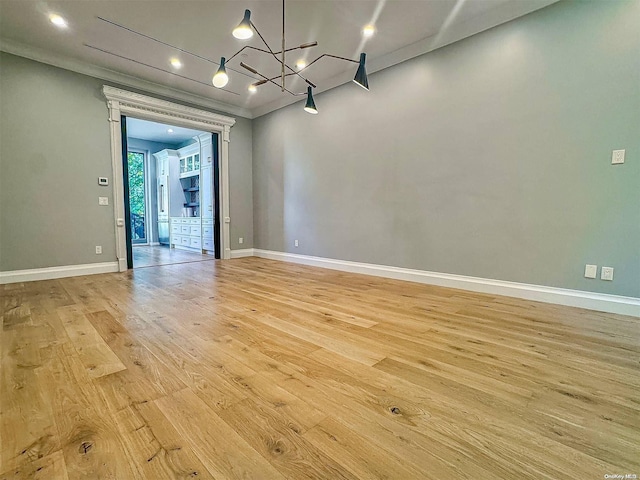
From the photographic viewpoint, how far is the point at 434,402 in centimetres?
132

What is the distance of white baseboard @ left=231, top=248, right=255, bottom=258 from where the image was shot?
6.02 metres

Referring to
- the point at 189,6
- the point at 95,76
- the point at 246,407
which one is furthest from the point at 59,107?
the point at 246,407

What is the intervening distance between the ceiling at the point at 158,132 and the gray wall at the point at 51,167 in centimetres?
252

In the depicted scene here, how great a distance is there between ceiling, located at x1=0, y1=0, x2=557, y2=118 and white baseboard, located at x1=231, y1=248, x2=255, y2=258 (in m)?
3.21

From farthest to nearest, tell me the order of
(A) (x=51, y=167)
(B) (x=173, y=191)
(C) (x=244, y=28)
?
(B) (x=173, y=191)
(A) (x=51, y=167)
(C) (x=244, y=28)

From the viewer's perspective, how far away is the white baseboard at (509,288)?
99.5 inches

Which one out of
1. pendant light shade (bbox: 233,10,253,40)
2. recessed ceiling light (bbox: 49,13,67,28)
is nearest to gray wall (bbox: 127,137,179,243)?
recessed ceiling light (bbox: 49,13,67,28)

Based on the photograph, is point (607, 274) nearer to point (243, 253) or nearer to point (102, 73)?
point (243, 253)

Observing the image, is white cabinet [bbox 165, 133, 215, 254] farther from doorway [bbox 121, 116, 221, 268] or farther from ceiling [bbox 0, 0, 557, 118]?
ceiling [bbox 0, 0, 557, 118]

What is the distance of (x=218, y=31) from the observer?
11.1 feet

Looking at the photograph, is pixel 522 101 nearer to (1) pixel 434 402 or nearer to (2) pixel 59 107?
(1) pixel 434 402

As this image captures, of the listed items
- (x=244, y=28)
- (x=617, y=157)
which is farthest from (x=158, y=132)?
(x=617, y=157)

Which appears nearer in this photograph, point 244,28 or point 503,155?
point 244,28

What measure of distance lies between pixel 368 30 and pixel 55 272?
16.8 ft
